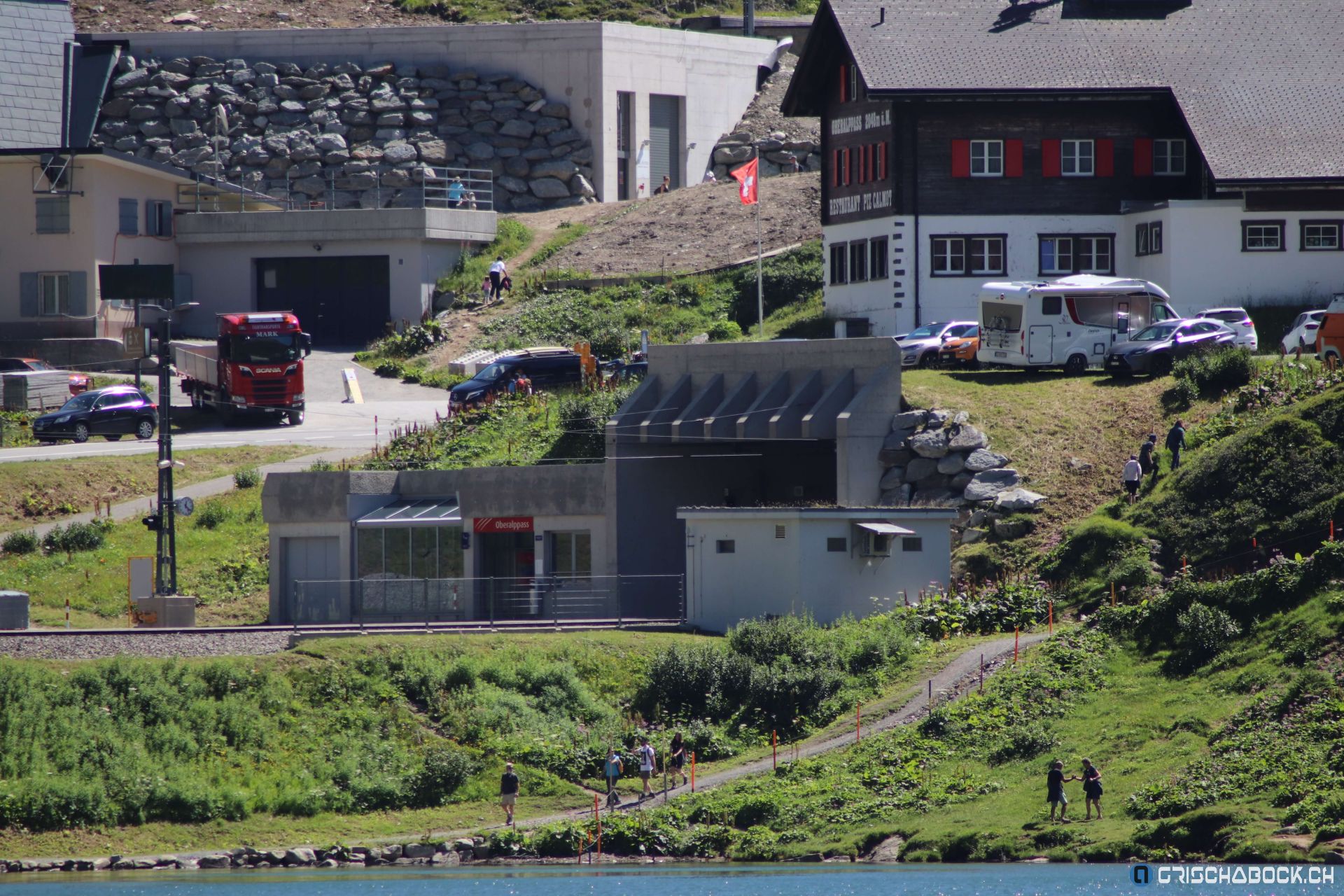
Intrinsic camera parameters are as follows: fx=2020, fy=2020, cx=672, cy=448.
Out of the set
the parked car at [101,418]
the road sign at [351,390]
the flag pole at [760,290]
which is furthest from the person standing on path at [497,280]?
the parked car at [101,418]

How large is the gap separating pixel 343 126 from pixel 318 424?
3260 centimetres

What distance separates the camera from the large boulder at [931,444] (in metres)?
54.0

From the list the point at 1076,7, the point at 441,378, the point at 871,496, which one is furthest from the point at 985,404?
the point at 441,378

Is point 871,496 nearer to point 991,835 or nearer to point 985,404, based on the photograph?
point 985,404

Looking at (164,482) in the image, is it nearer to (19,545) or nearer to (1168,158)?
(19,545)

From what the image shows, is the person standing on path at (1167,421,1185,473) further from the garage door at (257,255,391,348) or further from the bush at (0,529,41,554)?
the garage door at (257,255,391,348)

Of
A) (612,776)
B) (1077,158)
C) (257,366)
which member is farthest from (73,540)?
(1077,158)

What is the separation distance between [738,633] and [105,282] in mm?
27749

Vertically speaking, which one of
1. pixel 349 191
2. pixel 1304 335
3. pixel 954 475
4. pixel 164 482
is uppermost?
pixel 349 191

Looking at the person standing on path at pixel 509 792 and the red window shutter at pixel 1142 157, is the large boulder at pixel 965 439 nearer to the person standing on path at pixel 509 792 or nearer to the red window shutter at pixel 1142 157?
the person standing on path at pixel 509 792

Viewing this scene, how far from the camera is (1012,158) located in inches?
2692

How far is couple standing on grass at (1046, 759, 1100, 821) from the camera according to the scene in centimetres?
3594

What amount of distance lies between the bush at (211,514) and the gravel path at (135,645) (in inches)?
616

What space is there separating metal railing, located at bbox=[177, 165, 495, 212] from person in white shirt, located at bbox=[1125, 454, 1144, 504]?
45.3 metres
